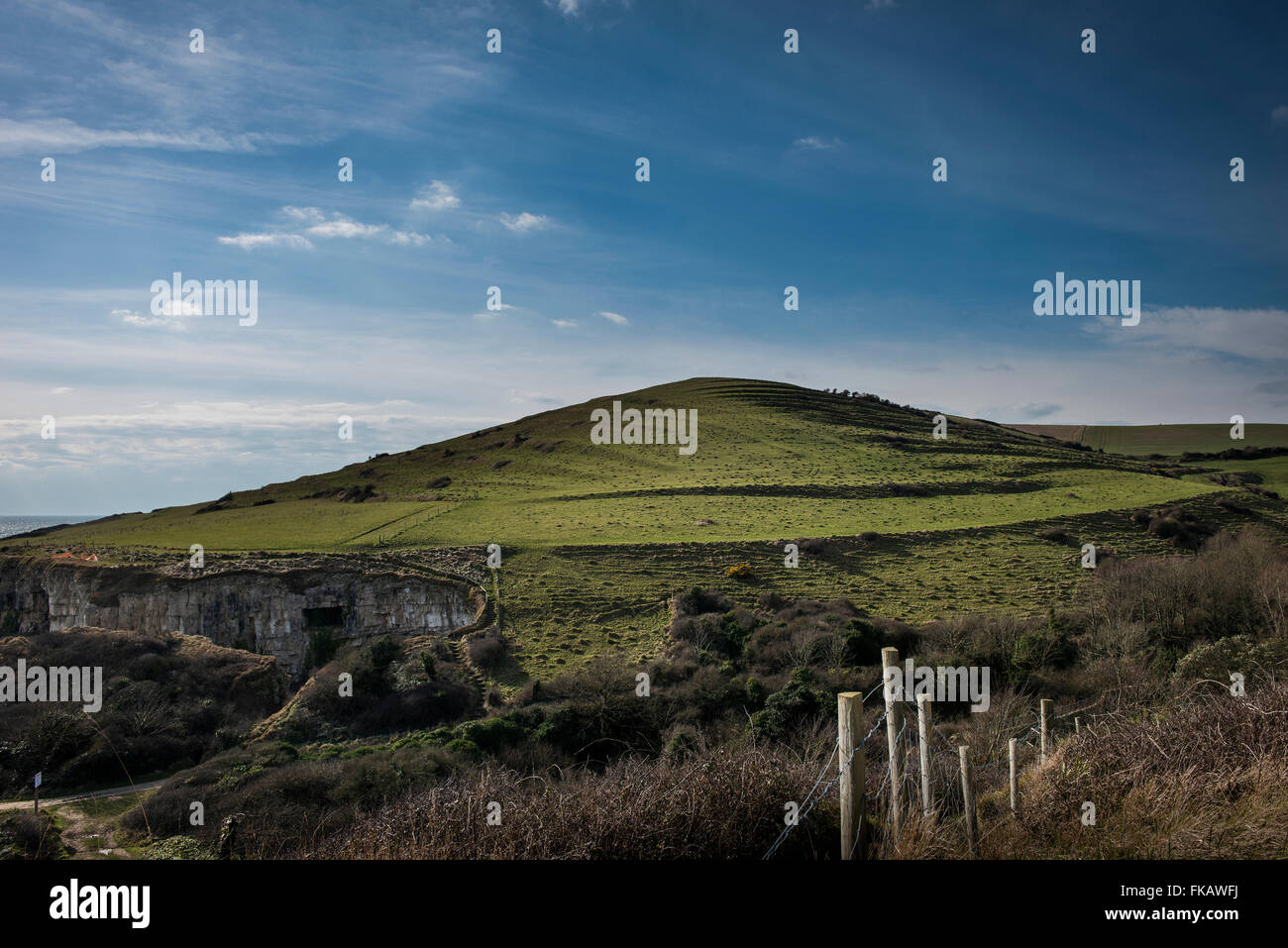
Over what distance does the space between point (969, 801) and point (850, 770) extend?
1.56 metres

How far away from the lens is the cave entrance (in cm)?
4537

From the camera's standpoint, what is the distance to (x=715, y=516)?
58.4 meters

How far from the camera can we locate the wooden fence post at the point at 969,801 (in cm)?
657

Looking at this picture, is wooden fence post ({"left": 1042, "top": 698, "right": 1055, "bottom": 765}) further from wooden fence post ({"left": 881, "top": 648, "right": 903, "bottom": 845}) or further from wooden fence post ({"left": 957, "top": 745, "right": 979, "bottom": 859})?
wooden fence post ({"left": 881, "top": 648, "right": 903, "bottom": 845})

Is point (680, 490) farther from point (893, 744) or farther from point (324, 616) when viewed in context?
point (893, 744)

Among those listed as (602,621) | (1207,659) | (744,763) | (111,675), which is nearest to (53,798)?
(111,675)

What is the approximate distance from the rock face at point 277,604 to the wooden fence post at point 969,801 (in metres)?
39.1

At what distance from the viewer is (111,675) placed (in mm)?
33906

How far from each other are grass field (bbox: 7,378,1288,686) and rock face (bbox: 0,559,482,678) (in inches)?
144

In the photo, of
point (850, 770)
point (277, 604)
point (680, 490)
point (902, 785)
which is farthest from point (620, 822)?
point (680, 490)

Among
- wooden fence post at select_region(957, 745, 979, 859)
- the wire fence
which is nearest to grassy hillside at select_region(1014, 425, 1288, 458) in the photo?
the wire fence

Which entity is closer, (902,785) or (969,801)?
(969,801)

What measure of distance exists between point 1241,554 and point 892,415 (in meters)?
67.7
